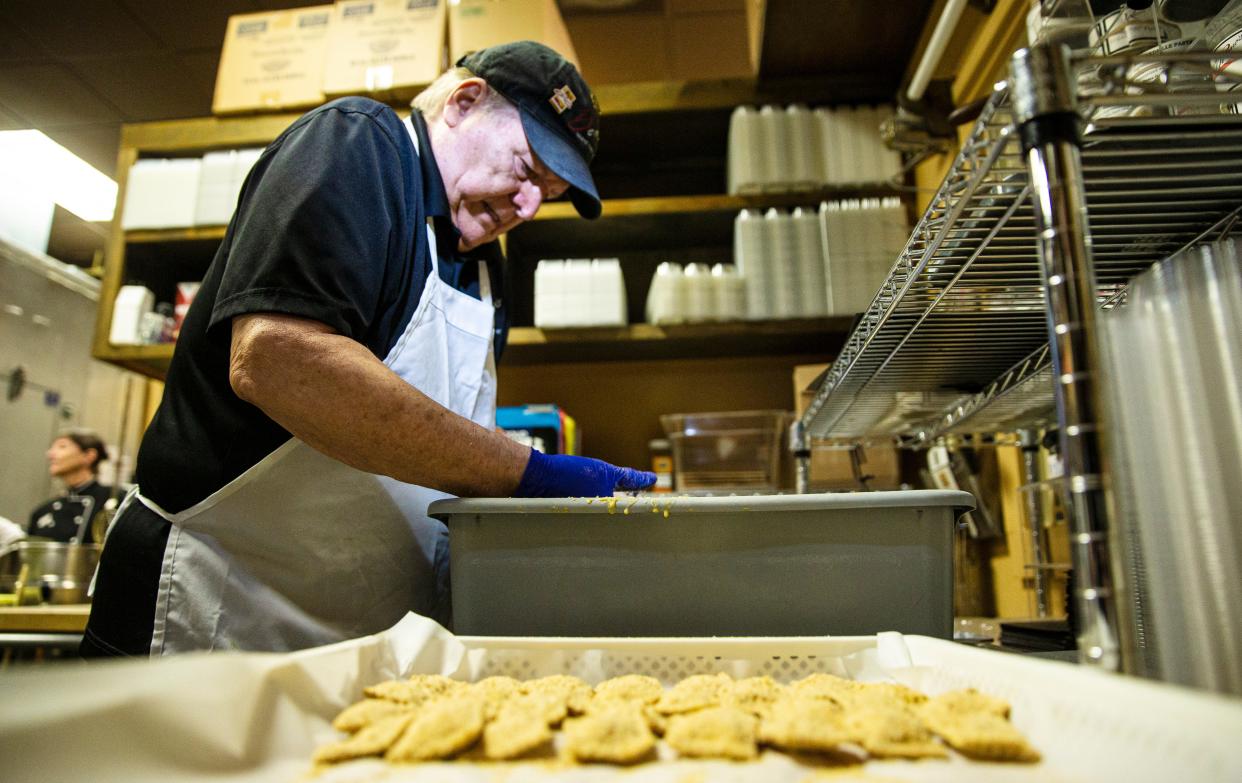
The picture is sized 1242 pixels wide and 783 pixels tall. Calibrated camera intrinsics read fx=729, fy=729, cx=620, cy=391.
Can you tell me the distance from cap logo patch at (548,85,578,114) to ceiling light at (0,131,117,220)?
3.16m

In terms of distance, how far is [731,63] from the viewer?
2.96m

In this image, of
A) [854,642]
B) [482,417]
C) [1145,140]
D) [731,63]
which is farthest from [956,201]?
[731,63]

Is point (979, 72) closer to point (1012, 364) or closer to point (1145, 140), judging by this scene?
point (1012, 364)

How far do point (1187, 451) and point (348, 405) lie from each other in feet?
2.42

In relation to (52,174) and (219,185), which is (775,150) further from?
(52,174)

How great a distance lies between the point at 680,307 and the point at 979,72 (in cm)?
97

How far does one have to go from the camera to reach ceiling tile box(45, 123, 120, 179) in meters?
3.43

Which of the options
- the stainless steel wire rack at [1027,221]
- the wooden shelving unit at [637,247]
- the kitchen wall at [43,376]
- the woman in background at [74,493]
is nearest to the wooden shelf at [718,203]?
the wooden shelving unit at [637,247]

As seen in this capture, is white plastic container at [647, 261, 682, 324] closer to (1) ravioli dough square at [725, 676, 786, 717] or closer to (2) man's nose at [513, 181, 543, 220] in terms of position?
(2) man's nose at [513, 181, 543, 220]

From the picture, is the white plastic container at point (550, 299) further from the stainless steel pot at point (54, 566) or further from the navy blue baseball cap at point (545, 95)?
the stainless steel pot at point (54, 566)

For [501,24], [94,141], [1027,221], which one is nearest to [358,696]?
[1027,221]

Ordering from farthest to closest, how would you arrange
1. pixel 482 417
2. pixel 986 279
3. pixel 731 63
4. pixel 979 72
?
1. pixel 731 63
2. pixel 979 72
3. pixel 482 417
4. pixel 986 279

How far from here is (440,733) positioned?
0.47 meters

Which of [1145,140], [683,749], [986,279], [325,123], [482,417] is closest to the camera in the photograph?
[683,749]
